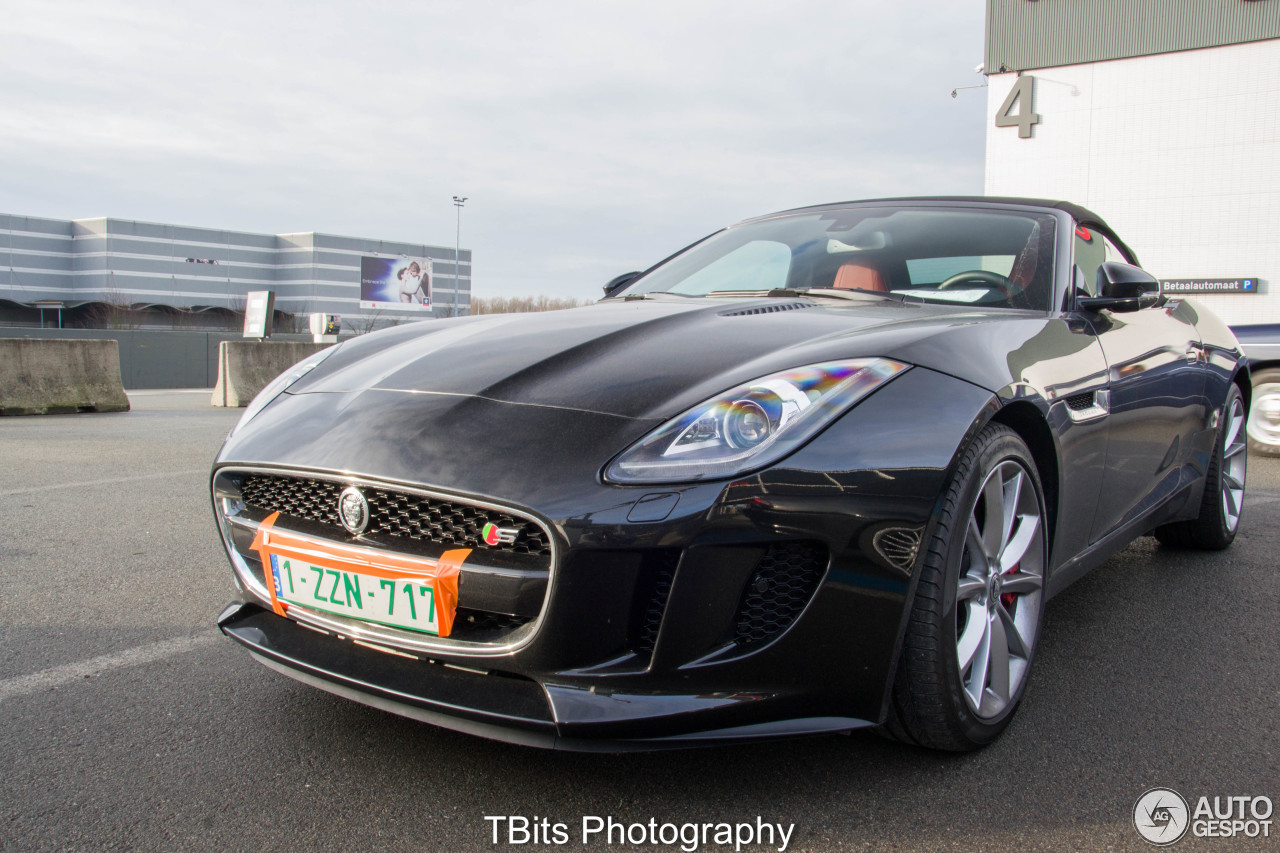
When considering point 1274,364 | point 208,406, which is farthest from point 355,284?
point 1274,364

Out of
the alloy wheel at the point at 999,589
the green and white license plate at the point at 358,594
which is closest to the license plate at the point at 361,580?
the green and white license plate at the point at 358,594

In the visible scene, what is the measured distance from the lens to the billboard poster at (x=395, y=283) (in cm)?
7919

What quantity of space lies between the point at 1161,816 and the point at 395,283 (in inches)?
3286

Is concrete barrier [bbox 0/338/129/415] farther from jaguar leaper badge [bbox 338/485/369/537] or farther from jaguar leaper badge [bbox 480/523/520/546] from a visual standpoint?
jaguar leaper badge [bbox 480/523/520/546]

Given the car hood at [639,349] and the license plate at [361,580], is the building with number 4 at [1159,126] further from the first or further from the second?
the license plate at [361,580]

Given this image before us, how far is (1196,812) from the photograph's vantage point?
67.2 inches

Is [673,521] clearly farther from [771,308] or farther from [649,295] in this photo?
[649,295]

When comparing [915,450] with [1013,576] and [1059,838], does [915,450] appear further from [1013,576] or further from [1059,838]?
[1059,838]

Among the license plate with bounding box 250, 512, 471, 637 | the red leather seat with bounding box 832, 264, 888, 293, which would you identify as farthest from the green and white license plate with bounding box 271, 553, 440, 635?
the red leather seat with bounding box 832, 264, 888, 293

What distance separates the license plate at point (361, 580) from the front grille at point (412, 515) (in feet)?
0.13

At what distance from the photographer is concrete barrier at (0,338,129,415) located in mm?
9406

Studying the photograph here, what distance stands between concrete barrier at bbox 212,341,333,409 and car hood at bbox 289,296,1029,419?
1026cm

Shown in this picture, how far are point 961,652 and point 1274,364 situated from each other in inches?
250

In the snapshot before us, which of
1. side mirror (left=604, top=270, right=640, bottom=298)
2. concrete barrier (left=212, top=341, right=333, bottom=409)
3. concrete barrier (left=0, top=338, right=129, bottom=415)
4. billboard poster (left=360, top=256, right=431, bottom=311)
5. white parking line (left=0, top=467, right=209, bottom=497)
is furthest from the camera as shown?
billboard poster (left=360, top=256, right=431, bottom=311)
